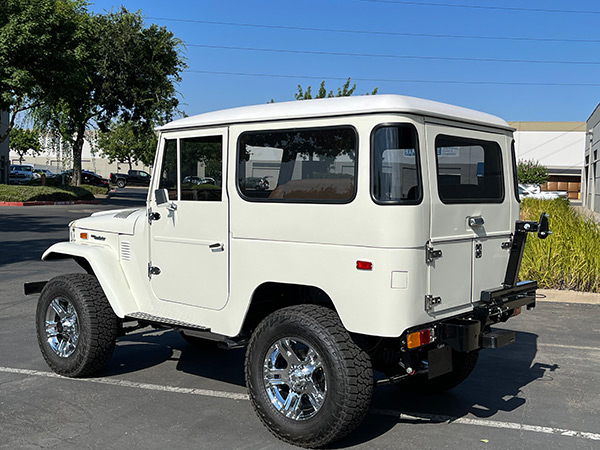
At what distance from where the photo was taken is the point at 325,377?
414 centimetres

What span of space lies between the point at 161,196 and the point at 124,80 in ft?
105

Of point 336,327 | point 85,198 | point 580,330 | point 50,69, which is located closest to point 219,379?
point 336,327

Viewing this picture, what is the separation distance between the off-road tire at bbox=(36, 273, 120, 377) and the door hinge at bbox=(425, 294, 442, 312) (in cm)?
269

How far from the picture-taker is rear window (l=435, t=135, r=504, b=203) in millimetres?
4480

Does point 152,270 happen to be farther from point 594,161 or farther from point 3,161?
point 3,161

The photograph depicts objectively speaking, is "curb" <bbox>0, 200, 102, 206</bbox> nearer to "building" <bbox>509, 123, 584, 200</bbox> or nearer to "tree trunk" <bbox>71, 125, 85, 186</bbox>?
"tree trunk" <bbox>71, 125, 85, 186</bbox>

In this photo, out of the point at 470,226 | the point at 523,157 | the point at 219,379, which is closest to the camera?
the point at 470,226

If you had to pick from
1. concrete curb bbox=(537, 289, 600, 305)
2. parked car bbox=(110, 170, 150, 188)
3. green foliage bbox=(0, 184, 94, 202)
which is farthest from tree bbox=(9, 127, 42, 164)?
concrete curb bbox=(537, 289, 600, 305)

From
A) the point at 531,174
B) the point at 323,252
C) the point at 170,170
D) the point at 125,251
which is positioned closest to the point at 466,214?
the point at 323,252

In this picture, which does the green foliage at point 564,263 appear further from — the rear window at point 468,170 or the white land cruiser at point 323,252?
the rear window at point 468,170

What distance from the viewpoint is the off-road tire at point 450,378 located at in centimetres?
536

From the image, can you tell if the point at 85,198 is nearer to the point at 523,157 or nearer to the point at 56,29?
the point at 56,29

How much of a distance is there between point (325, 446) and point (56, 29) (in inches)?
1043

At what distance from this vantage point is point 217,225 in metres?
4.82
